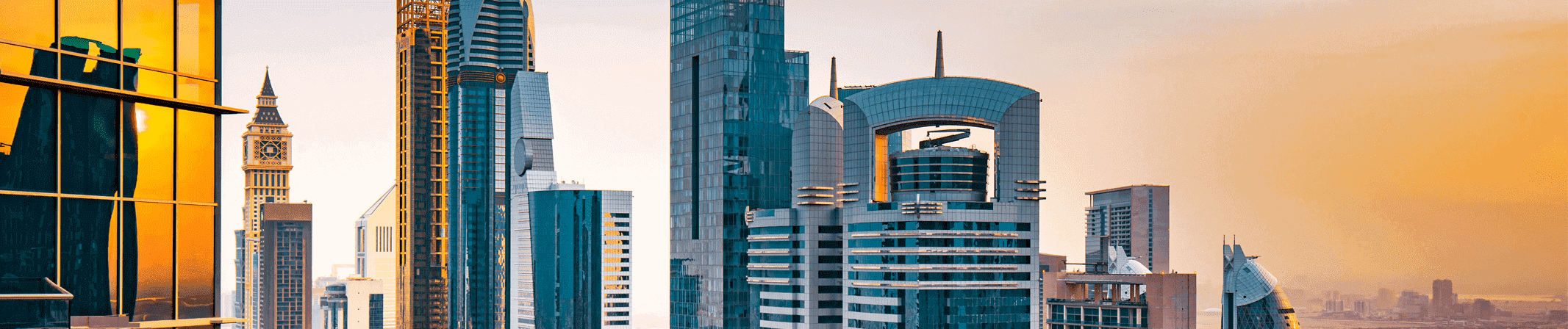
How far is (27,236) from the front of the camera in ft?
128

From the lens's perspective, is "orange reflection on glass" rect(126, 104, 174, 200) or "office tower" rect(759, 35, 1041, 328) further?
"office tower" rect(759, 35, 1041, 328)

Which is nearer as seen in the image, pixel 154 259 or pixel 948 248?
pixel 154 259

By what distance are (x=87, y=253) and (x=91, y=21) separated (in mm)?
5873

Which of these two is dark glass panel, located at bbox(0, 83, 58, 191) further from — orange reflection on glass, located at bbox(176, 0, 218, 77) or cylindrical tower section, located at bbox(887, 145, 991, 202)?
cylindrical tower section, located at bbox(887, 145, 991, 202)

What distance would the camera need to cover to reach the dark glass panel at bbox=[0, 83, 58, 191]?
126ft

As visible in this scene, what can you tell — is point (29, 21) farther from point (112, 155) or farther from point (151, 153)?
point (151, 153)

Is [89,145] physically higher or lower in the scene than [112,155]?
higher

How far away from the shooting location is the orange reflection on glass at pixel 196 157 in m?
42.4

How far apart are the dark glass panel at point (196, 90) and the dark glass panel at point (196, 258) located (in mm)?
2865

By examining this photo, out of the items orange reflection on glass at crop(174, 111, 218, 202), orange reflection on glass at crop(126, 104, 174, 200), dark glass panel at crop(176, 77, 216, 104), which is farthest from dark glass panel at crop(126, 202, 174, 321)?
dark glass panel at crop(176, 77, 216, 104)

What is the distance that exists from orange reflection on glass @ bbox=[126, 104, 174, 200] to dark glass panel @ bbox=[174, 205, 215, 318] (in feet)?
2.76

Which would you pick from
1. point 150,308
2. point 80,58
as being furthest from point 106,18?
point 150,308

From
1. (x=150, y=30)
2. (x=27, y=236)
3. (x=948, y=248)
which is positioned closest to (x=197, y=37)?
(x=150, y=30)

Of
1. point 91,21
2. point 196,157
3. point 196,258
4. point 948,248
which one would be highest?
point 91,21
